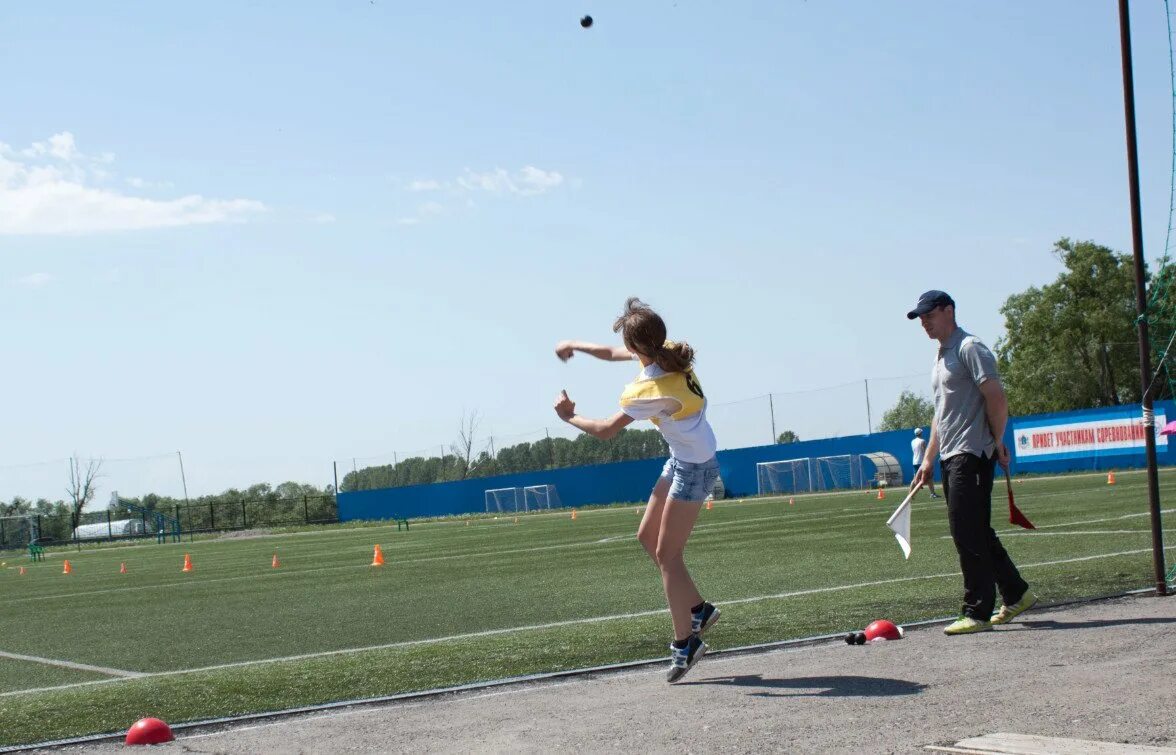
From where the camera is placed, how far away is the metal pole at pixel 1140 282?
27.3 ft

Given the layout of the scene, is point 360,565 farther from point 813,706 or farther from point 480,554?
point 813,706

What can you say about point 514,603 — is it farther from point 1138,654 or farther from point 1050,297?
point 1050,297

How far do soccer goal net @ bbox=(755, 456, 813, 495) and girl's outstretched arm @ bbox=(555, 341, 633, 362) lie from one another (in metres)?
48.9

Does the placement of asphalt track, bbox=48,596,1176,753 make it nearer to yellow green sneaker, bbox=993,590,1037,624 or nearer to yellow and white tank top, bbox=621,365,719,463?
yellow green sneaker, bbox=993,590,1037,624

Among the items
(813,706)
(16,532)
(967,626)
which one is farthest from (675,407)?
(16,532)

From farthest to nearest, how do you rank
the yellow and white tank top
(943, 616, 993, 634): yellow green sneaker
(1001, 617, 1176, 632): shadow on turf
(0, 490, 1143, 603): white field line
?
(0, 490, 1143, 603): white field line < (943, 616, 993, 634): yellow green sneaker < (1001, 617, 1176, 632): shadow on turf < the yellow and white tank top

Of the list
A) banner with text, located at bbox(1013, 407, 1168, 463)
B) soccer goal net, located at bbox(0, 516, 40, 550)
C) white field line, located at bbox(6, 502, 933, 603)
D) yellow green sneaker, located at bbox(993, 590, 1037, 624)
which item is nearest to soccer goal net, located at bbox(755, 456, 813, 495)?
banner with text, located at bbox(1013, 407, 1168, 463)

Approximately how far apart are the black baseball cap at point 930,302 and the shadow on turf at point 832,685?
2.53 metres

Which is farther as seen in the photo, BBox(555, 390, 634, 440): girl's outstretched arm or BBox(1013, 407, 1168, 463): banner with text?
BBox(1013, 407, 1168, 463): banner with text

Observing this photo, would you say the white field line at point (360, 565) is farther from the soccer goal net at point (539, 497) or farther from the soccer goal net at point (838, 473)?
the soccer goal net at point (539, 497)

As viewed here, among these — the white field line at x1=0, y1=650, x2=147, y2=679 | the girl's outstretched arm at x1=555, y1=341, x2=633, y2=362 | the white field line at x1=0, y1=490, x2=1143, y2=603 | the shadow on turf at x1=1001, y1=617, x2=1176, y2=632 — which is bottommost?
the white field line at x1=0, y1=490, x2=1143, y2=603

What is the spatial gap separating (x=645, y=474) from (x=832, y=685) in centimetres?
5610

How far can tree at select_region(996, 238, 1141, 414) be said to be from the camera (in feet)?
247

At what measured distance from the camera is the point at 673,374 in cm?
646
